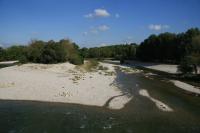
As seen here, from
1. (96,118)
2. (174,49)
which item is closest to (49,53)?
(174,49)

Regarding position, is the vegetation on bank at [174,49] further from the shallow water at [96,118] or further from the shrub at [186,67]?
the shallow water at [96,118]

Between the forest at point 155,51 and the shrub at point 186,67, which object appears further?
the forest at point 155,51

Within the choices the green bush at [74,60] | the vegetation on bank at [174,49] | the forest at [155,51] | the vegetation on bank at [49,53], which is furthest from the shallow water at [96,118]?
the green bush at [74,60]

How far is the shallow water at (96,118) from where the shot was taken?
20.1 meters

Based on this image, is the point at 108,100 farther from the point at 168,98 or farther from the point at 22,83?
the point at 22,83

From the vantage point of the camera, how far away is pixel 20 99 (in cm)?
2966

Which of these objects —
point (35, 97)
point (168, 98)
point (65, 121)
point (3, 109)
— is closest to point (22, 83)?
point (35, 97)

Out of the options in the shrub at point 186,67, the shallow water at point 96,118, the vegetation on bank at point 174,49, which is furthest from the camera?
the vegetation on bank at point 174,49

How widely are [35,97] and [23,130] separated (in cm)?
1132

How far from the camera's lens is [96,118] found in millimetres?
22922

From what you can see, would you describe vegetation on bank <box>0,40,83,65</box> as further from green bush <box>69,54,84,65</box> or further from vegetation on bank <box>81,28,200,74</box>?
vegetation on bank <box>81,28,200,74</box>

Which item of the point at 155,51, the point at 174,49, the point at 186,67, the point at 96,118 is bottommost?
the point at 96,118

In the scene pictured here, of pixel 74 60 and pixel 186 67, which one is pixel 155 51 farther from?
pixel 186 67

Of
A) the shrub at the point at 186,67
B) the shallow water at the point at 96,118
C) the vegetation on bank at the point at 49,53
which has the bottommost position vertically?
the shallow water at the point at 96,118
